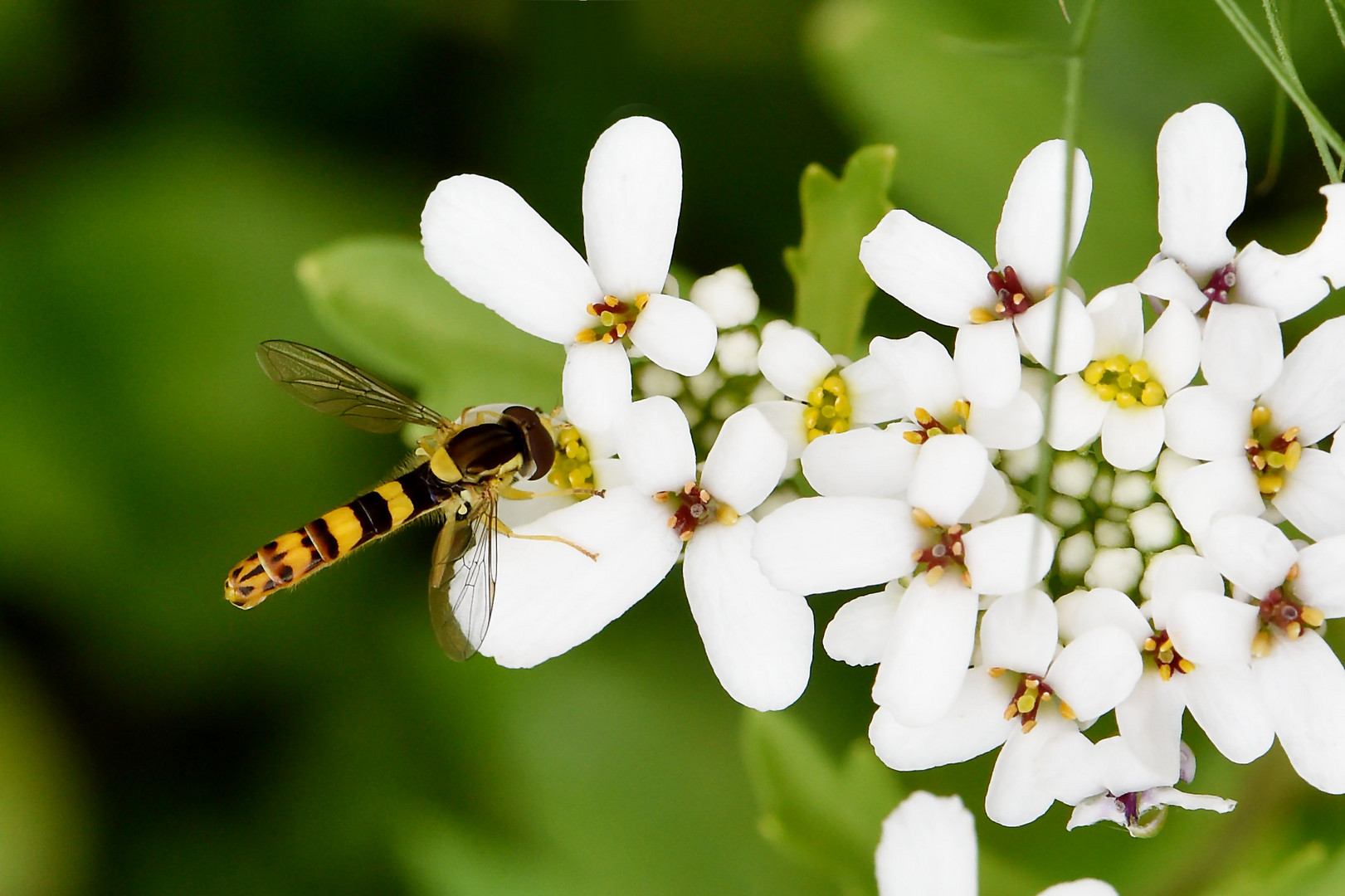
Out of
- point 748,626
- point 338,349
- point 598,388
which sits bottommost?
point 748,626

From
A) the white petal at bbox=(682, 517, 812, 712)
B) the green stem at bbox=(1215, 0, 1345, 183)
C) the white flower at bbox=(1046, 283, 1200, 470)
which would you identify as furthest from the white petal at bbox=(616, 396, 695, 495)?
the green stem at bbox=(1215, 0, 1345, 183)

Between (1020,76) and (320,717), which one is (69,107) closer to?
(320,717)

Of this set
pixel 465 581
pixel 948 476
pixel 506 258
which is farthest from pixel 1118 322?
pixel 465 581

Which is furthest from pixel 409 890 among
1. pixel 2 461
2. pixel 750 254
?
pixel 750 254

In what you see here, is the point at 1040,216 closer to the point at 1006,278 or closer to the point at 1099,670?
the point at 1006,278

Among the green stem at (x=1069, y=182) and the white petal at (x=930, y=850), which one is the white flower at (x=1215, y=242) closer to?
the green stem at (x=1069, y=182)

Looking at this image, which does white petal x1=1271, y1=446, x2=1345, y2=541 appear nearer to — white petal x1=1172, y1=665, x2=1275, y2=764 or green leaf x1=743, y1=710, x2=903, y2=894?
white petal x1=1172, y1=665, x2=1275, y2=764
